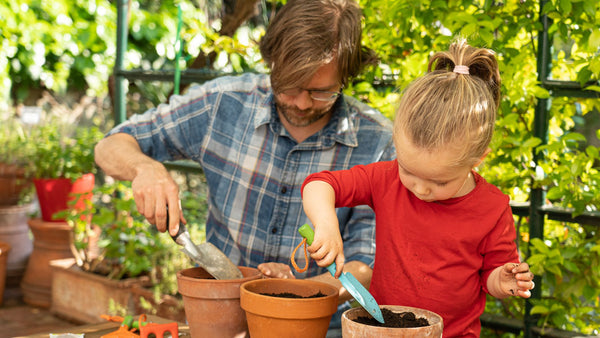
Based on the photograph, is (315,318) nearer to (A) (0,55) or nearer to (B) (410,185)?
(B) (410,185)

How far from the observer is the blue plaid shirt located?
6.38 ft

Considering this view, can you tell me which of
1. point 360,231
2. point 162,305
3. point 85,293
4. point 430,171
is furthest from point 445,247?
point 85,293

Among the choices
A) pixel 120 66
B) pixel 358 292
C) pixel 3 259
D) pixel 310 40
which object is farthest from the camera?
pixel 3 259

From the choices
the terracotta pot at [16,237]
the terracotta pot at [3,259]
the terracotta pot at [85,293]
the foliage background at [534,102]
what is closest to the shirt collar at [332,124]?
the foliage background at [534,102]

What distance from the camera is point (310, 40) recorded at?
1.76m

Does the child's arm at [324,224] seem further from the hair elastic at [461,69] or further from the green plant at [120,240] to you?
the green plant at [120,240]

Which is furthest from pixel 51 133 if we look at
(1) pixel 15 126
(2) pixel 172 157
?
(2) pixel 172 157

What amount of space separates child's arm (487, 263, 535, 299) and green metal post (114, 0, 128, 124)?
237 centimetres

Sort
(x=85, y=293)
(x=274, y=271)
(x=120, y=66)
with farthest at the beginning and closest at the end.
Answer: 1. (x=85, y=293)
2. (x=120, y=66)
3. (x=274, y=271)

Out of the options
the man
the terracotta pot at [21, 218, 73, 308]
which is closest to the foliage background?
the man

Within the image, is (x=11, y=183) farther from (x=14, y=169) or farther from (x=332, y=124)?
(x=332, y=124)

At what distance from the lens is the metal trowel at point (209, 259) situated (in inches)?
56.5

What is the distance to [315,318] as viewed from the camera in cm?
126

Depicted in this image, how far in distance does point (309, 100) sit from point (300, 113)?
0.24 feet
